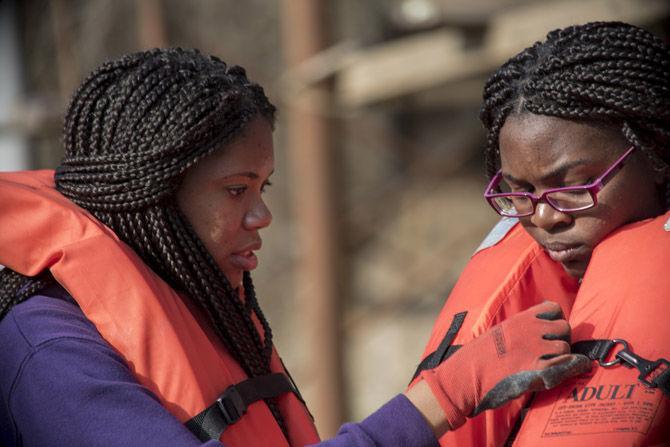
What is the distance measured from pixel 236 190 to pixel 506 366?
723 mm

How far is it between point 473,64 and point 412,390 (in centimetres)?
372

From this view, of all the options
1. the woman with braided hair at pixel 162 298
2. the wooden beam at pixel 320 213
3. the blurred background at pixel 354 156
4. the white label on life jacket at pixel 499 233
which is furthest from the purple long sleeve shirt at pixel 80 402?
the blurred background at pixel 354 156

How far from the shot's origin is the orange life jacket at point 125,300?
7.17 feet

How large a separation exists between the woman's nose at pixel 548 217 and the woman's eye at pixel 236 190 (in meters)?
0.65

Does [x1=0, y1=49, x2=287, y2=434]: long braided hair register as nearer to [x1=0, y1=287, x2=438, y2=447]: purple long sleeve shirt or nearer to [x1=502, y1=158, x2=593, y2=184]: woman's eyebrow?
[x1=0, y1=287, x2=438, y2=447]: purple long sleeve shirt

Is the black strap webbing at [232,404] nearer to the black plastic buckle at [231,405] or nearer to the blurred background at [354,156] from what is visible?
the black plastic buckle at [231,405]

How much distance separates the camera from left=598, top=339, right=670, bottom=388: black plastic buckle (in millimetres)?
2016

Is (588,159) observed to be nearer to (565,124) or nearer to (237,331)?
→ (565,124)

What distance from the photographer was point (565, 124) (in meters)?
2.15

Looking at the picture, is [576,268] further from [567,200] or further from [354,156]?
[354,156]

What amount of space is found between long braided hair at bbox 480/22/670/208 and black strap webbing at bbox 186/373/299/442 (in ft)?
2.62

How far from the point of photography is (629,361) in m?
2.05

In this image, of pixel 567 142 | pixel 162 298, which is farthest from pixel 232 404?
pixel 567 142

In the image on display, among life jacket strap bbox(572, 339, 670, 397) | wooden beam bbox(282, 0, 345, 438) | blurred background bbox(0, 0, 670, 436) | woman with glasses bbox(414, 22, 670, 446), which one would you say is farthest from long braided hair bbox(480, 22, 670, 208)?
blurred background bbox(0, 0, 670, 436)
